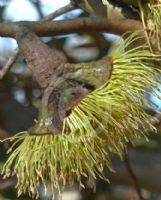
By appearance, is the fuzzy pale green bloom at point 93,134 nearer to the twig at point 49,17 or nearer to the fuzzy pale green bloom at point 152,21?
the fuzzy pale green bloom at point 152,21

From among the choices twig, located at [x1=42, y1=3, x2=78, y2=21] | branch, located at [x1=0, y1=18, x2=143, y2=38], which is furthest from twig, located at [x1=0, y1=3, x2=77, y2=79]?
branch, located at [x1=0, y1=18, x2=143, y2=38]

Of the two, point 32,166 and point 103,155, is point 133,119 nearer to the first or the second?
point 103,155

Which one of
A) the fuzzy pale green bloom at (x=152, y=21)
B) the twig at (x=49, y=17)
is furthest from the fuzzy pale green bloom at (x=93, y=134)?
the twig at (x=49, y=17)

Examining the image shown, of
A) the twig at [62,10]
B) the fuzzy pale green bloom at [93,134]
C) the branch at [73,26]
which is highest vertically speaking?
the twig at [62,10]

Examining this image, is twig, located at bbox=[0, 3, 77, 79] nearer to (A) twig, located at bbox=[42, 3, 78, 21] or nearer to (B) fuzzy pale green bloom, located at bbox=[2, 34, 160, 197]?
(A) twig, located at bbox=[42, 3, 78, 21]

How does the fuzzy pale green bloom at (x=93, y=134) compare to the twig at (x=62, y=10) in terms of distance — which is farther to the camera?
the twig at (x=62, y=10)

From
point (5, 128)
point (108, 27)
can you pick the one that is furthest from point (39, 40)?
point (5, 128)
